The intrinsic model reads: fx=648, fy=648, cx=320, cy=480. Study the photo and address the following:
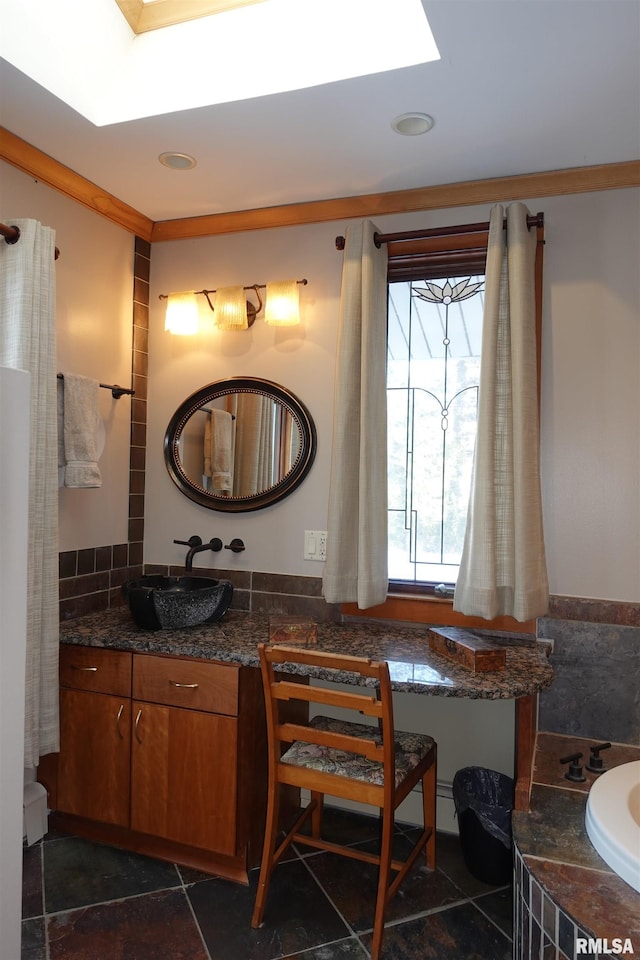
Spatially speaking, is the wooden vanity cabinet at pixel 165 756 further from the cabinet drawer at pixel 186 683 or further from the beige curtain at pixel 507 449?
the beige curtain at pixel 507 449

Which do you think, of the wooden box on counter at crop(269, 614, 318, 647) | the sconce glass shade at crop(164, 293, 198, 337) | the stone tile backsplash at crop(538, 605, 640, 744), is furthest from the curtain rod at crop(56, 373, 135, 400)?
the stone tile backsplash at crop(538, 605, 640, 744)

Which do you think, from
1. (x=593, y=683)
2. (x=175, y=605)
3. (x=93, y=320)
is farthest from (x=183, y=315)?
(x=593, y=683)

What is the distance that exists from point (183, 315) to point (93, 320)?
1.25ft

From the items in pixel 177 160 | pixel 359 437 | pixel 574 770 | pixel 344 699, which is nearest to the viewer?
pixel 344 699

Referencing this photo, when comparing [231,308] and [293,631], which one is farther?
[231,308]

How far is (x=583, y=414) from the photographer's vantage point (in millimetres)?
2400

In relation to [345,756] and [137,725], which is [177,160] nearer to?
[137,725]

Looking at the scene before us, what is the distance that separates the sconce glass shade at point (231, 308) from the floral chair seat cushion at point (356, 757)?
5.50 ft

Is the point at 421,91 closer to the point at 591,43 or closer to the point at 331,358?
the point at 591,43

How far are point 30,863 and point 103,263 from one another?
7.73ft

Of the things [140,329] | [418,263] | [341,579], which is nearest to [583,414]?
[418,263]

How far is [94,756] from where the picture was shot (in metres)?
2.40

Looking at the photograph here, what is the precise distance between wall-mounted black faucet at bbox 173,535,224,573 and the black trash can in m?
1.39

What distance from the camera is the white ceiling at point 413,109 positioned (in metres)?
1.71
